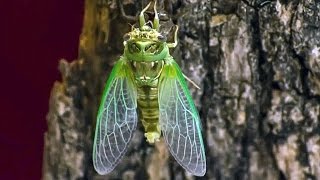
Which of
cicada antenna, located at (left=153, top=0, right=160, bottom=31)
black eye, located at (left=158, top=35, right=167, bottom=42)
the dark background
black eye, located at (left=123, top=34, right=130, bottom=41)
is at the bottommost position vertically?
the dark background

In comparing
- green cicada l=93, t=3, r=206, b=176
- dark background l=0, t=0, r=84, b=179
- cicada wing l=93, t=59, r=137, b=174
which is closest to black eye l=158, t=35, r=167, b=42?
green cicada l=93, t=3, r=206, b=176

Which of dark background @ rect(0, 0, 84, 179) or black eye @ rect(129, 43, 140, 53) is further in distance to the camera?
dark background @ rect(0, 0, 84, 179)

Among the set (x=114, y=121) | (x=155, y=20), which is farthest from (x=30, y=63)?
(x=155, y=20)

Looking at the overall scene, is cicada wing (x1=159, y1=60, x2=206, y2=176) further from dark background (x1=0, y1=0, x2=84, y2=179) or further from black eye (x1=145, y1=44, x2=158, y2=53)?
dark background (x1=0, y1=0, x2=84, y2=179)

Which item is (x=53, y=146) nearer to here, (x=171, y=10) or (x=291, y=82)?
(x=171, y=10)

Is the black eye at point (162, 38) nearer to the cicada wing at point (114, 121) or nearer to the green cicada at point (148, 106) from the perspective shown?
the green cicada at point (148, 106)
